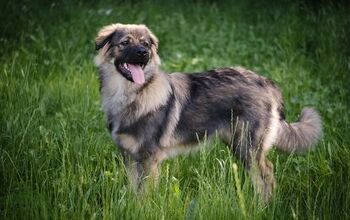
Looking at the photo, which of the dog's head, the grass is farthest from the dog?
the grass

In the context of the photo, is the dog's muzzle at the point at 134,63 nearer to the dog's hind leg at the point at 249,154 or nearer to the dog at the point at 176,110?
the dog at the point at 176,110

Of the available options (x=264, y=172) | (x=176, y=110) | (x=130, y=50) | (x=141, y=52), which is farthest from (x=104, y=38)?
(x=264, y=172)

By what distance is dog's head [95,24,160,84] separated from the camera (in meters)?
4.03

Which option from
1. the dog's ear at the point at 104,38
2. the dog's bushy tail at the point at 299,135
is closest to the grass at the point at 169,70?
the dog's bushy tail at the point at 299,135

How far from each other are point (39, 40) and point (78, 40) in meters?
0.57

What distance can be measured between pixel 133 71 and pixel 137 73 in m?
0.03

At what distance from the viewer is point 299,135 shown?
4.26 meters

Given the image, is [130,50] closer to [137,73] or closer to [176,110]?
[137,73]

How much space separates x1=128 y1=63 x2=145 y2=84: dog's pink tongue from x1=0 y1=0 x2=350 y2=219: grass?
25.0 inches

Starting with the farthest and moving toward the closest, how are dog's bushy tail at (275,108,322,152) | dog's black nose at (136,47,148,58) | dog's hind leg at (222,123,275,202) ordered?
dog's bushy tail at (275,108,322,152) → dog's hind leg at (222,123,275,202) → dog's black nose at (136,47,148,58)

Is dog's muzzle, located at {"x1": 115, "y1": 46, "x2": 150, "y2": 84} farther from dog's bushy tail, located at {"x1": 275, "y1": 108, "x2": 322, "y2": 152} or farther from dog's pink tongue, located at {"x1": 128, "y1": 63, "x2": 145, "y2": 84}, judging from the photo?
dog's bushy tail, located at {"x1": 275, "y1": 108, "x2": 322, "y2": 152}

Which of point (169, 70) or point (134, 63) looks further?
point (169, 70)

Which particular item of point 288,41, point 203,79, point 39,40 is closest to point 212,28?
point 288,41

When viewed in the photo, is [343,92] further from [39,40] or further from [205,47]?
[39,40]
